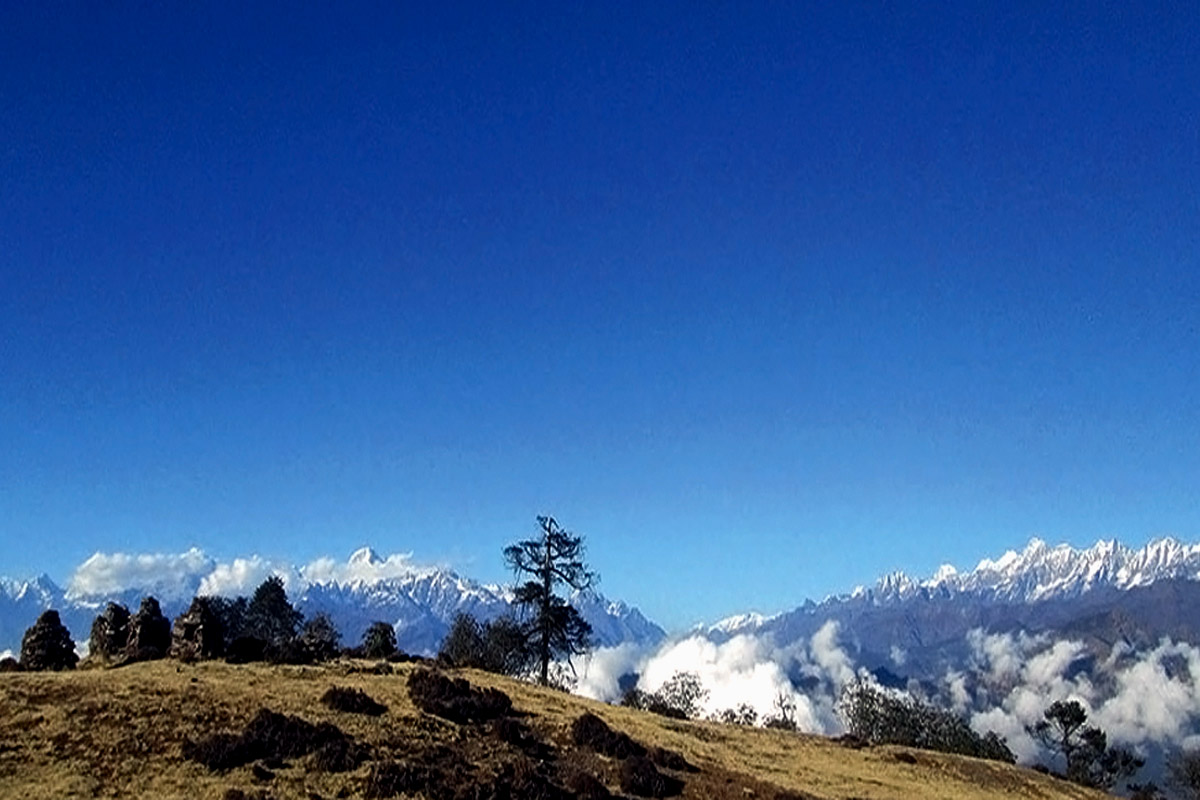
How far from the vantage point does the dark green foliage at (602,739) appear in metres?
47.3

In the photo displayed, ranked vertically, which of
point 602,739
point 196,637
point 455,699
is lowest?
point 602,739

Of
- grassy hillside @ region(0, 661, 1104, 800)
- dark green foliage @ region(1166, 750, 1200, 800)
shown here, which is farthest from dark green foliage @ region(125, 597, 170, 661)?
dark green foliage @ region(1166, 750, 1200, 800)

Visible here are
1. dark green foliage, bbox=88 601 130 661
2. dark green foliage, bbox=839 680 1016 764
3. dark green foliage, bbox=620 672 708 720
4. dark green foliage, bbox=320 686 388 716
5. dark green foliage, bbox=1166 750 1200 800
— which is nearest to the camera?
dark green foliage, bbox=320 686 388 716

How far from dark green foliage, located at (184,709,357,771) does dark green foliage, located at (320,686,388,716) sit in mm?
3935

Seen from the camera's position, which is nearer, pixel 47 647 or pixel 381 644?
pixel 47 647

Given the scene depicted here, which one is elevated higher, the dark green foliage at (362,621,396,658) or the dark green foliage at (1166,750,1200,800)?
the dark green foliage at (362,621,396,658)

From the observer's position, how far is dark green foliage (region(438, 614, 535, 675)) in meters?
88.4

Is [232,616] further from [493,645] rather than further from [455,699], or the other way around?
[455,699]

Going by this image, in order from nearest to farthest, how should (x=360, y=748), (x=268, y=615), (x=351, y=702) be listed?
1. (x=360, y=748)
2. (x=351, y=702)
3. (x=268, y=615)

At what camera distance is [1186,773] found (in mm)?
114375

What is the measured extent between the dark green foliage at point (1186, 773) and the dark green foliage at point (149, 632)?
112m

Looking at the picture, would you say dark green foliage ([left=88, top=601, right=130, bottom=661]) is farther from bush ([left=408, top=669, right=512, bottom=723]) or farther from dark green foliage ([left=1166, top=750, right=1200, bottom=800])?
dark green foliage ([left=1166, top=750, right=1200, bottom=800])

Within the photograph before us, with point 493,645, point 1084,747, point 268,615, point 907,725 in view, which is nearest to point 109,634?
point 493,645

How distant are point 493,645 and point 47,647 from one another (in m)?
60.4
